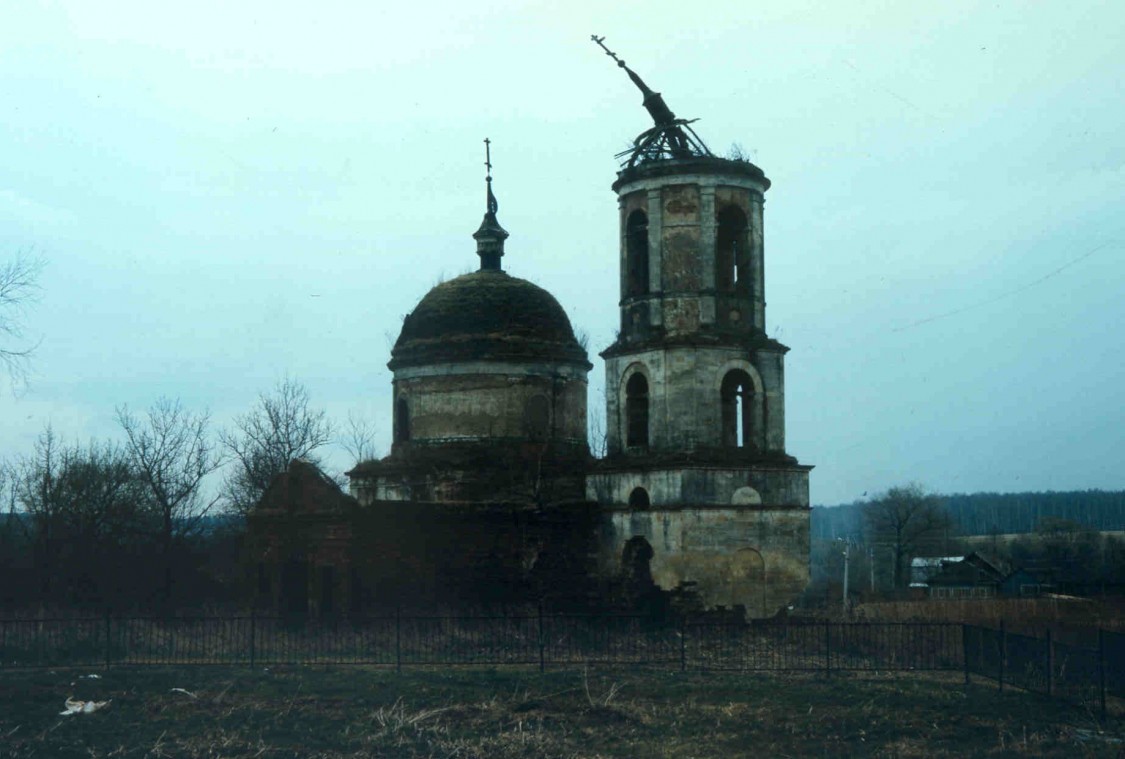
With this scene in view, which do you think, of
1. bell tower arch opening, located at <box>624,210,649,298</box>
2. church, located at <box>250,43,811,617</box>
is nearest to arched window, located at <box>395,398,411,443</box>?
church, located at <box>250,43,811,617</box>

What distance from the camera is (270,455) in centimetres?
4088

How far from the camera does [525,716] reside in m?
18.2

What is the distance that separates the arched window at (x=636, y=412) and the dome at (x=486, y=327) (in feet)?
12.6

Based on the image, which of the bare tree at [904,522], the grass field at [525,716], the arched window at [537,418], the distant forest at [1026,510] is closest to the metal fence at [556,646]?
the grass field at [525,716]

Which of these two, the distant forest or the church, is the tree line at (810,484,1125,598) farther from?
the church

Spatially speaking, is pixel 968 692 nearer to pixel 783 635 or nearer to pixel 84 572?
pixel 783 635

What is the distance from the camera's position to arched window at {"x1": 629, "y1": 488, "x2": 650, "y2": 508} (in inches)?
1144

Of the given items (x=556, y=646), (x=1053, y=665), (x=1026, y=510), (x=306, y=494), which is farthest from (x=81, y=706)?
(x=1026, y=510)

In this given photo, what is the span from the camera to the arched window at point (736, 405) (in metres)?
29.3

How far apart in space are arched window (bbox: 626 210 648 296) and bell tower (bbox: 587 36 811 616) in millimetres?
26

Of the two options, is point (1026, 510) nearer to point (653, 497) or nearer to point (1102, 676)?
point (653, 497)

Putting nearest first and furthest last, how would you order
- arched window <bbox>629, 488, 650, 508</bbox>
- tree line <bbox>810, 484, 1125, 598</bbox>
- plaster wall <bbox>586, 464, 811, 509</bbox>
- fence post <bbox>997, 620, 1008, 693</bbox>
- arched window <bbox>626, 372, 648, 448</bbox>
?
fence post <bbox>997, 620, 1008, 693</bbox> < plaster wall <bbox>586, 464, 811, 509</bbox> < arched window <bbox>629, 488, 650, 508</bbox> < arched window <bbox>626, 372, 648, 448</bbox> < tree line <bbox>810, 484, 1125, 598</bbox>

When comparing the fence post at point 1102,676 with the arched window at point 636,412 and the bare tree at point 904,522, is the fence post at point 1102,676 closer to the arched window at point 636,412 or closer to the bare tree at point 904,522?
the arched window at point 636,412

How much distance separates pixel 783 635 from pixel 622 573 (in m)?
3.97
